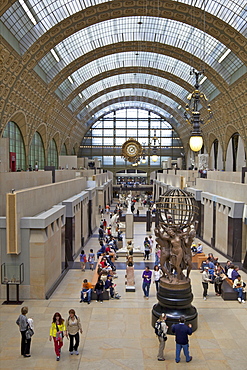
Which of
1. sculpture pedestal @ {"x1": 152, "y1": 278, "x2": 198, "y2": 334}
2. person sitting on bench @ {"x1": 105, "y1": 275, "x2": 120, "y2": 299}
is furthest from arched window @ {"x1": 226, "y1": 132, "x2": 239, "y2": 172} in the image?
sculpture pedestal @ {"x1": 152, "y1": 278, "x2": 198, "y2": 334}

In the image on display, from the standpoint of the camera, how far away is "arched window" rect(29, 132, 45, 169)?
39969 millimetres

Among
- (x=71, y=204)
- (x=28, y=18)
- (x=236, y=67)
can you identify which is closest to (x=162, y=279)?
(x=71, y=204)

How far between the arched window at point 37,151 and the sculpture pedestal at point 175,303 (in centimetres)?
3027

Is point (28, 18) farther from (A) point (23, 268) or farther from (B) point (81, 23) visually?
(A) point (23, 268)

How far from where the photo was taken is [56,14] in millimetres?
30109

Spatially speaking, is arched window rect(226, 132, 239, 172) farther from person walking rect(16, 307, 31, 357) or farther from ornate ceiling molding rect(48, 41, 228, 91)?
person walking rect(16, 307, 31, 357)

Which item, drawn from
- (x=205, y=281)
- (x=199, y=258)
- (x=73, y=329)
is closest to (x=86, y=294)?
(x=73, y=329)

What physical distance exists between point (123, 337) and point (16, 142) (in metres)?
26.9

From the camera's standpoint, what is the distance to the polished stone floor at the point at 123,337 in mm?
8969

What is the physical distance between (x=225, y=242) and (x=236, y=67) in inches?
782

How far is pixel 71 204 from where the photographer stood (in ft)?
65.1

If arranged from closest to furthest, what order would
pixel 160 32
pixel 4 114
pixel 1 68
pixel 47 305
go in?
pixel 47 305 < pixel 1 68 < pixel 4 114 < pixel 160 32

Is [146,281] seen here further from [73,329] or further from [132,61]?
[132,61]

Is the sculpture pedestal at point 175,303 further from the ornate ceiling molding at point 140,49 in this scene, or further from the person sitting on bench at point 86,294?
the ornate ceiling molding at point 140,49
